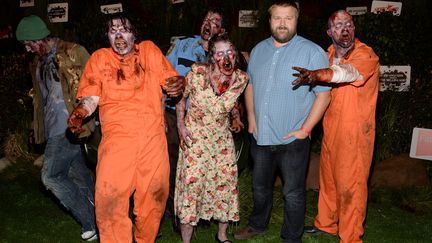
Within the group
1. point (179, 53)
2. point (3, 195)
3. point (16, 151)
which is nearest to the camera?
point (179, 53)

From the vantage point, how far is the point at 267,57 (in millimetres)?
4645

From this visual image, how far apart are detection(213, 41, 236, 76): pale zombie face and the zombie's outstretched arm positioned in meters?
0.99

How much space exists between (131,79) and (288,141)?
136cm

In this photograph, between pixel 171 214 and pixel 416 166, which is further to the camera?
pixel 416 166

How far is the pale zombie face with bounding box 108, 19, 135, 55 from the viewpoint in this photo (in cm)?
431

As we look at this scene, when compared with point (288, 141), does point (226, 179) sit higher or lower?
lower

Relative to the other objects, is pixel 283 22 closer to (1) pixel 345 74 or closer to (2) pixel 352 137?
(1) pixel 345 74

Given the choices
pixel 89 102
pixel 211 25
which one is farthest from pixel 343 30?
pixel 89 102

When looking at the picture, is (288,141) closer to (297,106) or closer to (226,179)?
(297,106)

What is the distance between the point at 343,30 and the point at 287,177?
4.20 ft

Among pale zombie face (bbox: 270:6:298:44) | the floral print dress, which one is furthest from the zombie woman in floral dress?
pale zombie face (bbox: 270:6:298:44)

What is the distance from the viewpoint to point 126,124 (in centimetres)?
429

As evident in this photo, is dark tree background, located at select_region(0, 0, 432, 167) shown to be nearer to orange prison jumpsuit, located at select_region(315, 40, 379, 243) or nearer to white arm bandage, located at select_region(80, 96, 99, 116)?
white arm bandage, located at select_region(80, 96, 99, 116)

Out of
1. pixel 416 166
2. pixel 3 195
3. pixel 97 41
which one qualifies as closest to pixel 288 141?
pixel 416 166
